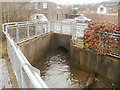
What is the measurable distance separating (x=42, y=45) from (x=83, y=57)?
3.68 metres

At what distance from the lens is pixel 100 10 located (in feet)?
184

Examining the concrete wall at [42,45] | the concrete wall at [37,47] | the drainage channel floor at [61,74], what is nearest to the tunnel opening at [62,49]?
the concrete wall at [42,45]

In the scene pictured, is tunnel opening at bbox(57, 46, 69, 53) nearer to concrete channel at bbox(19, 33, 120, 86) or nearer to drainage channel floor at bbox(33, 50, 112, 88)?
concrete channel at bbox(19, 33, 120, 86)

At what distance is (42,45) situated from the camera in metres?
11.0

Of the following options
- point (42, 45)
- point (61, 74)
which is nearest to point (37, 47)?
point (42, 45)

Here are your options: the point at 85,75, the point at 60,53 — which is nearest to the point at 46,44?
the point at 60,53

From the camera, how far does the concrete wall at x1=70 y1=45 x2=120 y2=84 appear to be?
6.91 metres

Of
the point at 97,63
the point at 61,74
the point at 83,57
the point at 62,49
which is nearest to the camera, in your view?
the point at 97,63

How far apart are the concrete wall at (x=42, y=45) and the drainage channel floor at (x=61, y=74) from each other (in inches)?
20.2

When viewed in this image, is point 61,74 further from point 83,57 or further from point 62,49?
point 62,49

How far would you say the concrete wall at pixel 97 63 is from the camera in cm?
691

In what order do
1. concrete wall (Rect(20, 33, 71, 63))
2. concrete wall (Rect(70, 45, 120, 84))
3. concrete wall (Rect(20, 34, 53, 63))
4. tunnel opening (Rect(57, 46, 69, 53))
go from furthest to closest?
tunnel opening (Rect(57, 46, 69, 53))
concrete wall (Rect(20, 33, 71, 63))
concrete wall (Rect(20, 34, 53, 63))
concrete wall (Rect(70, 45, 120, 84))

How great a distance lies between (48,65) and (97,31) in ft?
11.9

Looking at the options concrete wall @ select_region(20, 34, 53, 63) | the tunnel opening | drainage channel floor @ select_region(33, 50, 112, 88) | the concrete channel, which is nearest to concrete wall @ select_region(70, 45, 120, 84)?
the concrete channel
